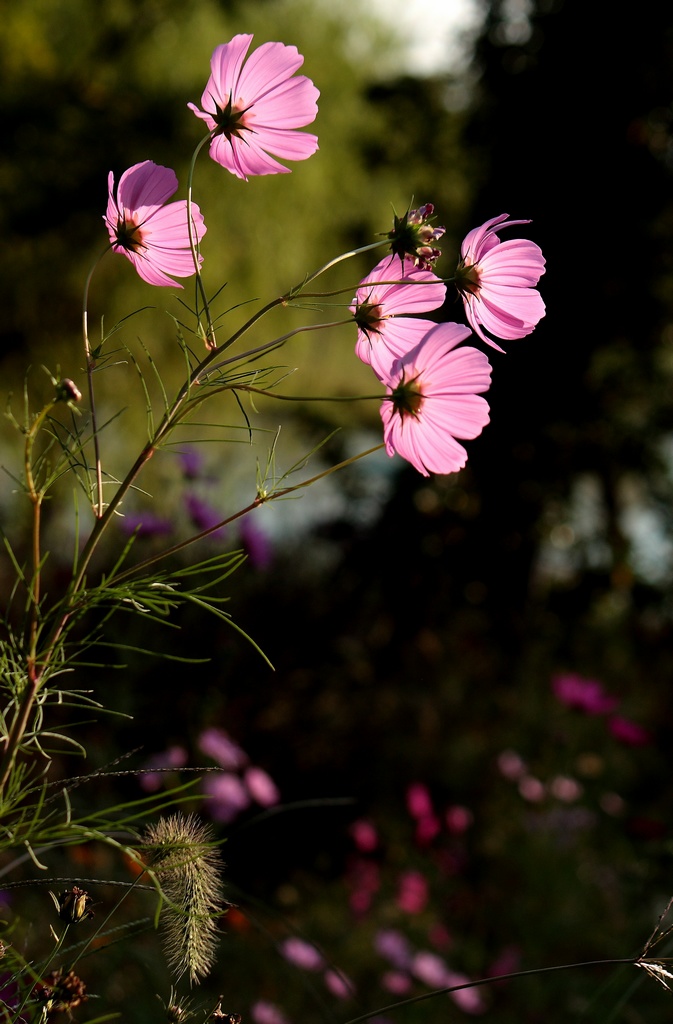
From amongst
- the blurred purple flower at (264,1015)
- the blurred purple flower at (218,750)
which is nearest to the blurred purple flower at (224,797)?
the blurred purple flower at (218,750)

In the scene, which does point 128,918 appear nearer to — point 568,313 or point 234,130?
point 234,130

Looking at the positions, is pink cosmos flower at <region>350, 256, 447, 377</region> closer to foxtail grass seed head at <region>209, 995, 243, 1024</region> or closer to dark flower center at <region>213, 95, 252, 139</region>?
dark flower center at <region>213, 95, 252, 139</region>

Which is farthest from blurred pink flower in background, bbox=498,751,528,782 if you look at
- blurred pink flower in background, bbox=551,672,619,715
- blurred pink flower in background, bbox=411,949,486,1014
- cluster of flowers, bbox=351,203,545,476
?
cluster of flowers, bbox=351,203,545,476

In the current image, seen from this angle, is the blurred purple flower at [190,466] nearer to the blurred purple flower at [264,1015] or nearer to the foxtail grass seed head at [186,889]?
the blurred purple flower at [264,1015]

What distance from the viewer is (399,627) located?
2.43 metres

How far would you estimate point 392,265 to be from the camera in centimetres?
41

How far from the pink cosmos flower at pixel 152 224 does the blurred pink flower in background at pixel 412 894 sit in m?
1.36

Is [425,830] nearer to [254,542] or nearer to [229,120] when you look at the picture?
[254,542]

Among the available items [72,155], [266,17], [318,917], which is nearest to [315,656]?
[318,917]

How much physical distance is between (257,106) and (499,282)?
120 mm

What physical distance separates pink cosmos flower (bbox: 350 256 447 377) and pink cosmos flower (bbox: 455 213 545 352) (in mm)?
13

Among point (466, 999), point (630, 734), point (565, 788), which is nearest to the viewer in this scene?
point (466, 999)

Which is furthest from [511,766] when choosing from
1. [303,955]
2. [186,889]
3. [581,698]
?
[186,889]

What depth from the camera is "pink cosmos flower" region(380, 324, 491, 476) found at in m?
0.38
